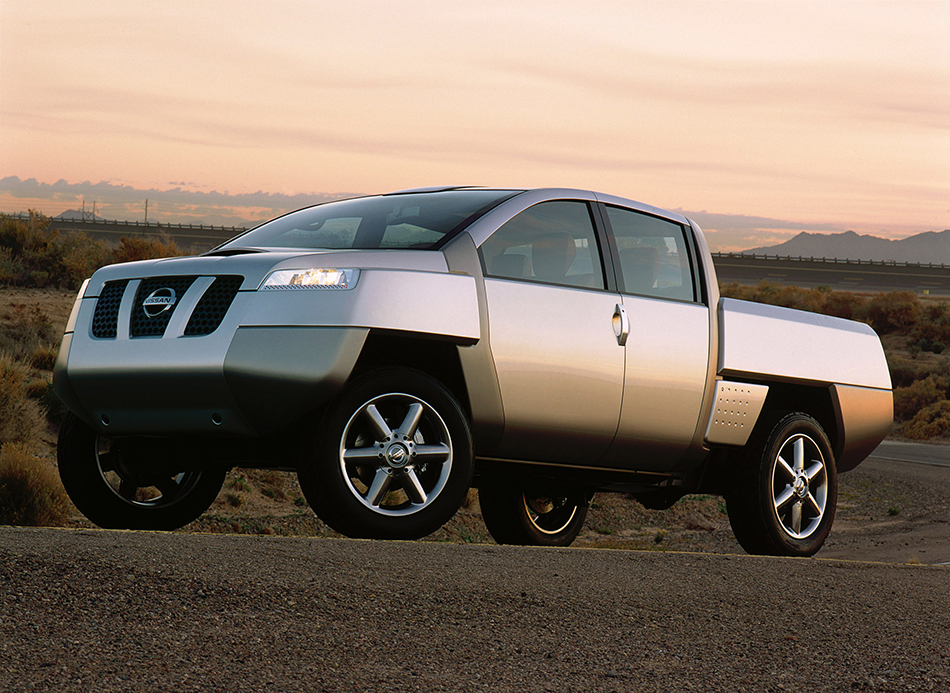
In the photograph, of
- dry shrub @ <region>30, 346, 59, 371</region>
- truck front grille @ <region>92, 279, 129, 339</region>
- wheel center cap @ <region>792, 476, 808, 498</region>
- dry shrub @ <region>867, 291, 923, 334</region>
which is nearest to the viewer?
truck front grille @ <region>92, 279, 129, 339</region>

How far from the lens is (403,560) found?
17.1ft

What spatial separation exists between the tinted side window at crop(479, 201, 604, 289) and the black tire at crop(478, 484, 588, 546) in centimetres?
233

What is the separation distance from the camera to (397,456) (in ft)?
17.9

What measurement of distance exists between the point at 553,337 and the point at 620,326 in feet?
1.77

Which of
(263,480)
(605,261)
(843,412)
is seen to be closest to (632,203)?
(605,261)

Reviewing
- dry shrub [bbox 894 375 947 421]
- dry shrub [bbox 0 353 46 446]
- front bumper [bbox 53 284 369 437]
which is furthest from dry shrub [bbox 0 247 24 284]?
dry shrub [bbox 894 375 947 421]

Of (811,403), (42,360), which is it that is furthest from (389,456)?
(42,360)

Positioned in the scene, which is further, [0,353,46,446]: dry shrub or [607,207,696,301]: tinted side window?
[0,353,46,446]: dry shrub

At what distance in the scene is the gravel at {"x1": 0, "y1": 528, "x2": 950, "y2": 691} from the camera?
3.62 m

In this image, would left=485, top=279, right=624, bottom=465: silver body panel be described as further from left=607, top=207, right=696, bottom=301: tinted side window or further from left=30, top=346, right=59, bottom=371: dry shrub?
left=30, top=346, right=59, bottom=371: dry shrub

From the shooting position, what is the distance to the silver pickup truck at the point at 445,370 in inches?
210

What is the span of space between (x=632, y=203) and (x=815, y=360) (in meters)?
1.90

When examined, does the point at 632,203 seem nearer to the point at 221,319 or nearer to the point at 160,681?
the point at 221,319

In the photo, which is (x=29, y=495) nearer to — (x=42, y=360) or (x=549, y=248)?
(x=42, y=360)
